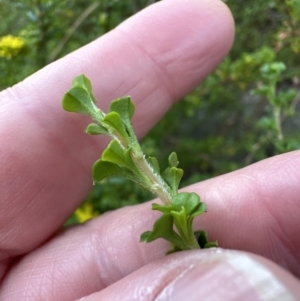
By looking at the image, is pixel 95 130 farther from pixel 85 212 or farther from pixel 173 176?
pixel 85 212

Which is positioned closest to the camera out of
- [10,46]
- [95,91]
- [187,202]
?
[187,202]

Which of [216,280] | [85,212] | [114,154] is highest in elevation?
[114,154]

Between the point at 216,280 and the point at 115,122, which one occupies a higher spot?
the point at 115,122

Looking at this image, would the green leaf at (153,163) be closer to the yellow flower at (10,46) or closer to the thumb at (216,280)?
the thumb at (216,280)

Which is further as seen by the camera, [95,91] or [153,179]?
[95,91]

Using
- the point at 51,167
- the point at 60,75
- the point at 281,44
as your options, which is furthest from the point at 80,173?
the point at 281,44

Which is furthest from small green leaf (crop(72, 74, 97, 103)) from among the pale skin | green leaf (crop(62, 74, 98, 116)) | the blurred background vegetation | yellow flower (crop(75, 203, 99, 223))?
yellow flower (crop(75, 203, 99, 223))

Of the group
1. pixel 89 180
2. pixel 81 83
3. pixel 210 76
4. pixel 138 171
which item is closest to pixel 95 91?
pixel 89 180

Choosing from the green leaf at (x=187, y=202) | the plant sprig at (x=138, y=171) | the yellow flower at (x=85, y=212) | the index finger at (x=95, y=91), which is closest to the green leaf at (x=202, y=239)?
the plant sprig at (x=138, y=171)
